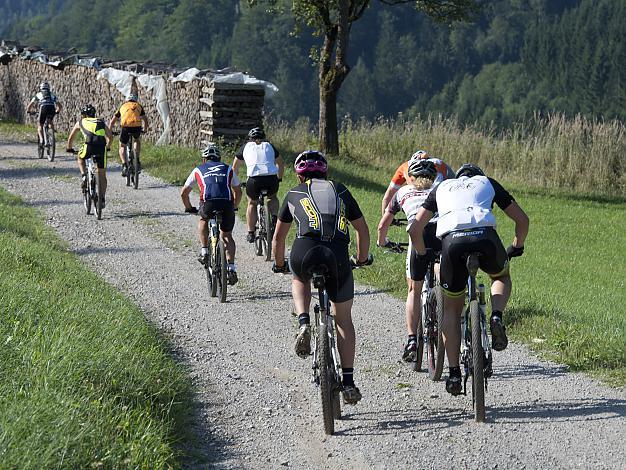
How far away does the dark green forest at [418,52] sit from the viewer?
11500 cm

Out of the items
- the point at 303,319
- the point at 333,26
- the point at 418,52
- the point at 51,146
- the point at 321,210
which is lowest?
the point at 418,52

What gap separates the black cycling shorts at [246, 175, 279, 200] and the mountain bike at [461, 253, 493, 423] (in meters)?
6.66

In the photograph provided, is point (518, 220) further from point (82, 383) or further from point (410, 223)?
point (82, 383)

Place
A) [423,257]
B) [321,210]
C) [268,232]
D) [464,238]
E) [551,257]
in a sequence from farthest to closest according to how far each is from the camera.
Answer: [551,257]
[268,232]
[423,257]
[321,210]
[464,238]

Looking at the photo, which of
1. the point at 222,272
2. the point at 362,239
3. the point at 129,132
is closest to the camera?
the point at 362,239

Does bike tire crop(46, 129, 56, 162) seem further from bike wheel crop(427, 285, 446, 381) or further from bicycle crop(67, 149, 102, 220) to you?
bike wheel crop(427, 285, 446, 381)

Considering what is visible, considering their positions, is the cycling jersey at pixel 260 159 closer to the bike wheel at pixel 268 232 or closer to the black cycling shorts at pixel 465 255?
the bike wheel at pixel 268 232

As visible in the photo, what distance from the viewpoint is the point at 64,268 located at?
1252 centimetres

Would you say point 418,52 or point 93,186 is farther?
point 418,52

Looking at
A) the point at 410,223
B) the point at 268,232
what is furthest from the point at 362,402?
the point at 268,232

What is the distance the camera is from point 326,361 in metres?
7.20

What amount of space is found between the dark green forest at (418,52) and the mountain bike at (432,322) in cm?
9846

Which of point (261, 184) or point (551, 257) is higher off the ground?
point (261, 184)

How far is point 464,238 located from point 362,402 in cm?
157
